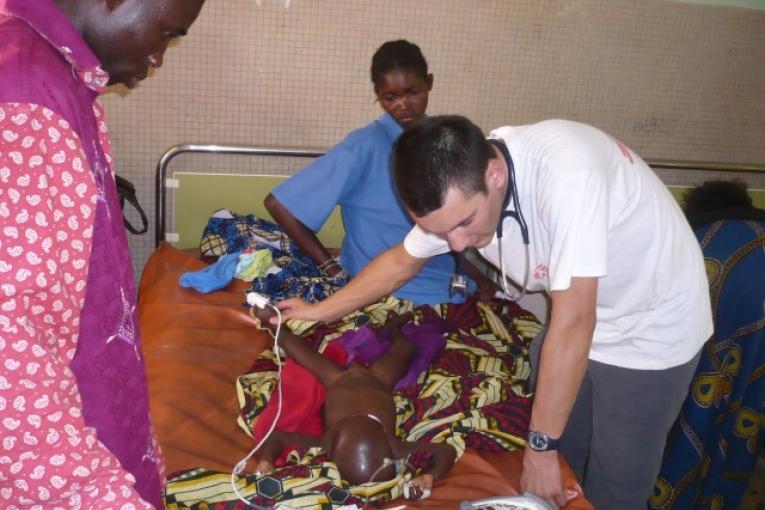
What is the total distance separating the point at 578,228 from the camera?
5.39ft

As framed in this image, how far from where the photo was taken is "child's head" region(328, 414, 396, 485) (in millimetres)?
2115

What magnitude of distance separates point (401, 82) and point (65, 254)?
2333 millimetres

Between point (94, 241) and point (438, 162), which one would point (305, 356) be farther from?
point (94, 241)

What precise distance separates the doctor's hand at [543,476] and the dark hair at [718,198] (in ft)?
4.94

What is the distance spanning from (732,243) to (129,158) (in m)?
3.06

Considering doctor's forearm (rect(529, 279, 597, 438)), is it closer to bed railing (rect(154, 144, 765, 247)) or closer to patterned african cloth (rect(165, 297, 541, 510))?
patterned african cloth (rect(165, 297, 541, 510))

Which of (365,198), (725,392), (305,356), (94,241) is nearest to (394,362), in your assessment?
(305,356)

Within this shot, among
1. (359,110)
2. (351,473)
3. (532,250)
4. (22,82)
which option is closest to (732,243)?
(532,250)

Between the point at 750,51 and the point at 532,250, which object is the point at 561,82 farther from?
the point at 532,250

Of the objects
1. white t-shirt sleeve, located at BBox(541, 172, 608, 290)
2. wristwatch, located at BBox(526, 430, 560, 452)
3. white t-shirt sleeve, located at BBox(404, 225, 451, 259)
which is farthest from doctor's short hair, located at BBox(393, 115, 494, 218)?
wristwatch, located at BBox(526, 430, 560, 452)

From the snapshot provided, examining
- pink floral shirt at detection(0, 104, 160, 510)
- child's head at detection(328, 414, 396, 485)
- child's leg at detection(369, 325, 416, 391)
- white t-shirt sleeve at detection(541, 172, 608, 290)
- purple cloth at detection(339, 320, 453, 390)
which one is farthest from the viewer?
purple cloth at detection(339, 320, 453, 390)

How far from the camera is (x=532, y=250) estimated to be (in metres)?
1.98

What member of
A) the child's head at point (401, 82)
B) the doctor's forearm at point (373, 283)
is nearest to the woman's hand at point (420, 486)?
the doctor's forearm at point (373, 283)

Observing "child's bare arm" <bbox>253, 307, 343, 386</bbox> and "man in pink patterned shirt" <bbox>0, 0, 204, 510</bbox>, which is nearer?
"man in pink patterned shirt" <bbox>0, 0, 204, 510</bbox>
